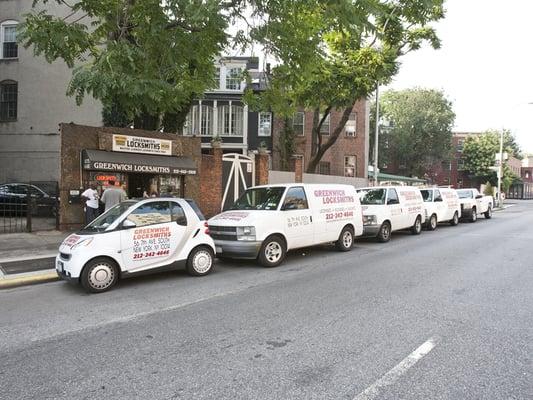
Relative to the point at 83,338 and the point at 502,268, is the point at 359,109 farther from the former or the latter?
the point at 83,338

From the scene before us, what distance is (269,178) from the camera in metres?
20.8

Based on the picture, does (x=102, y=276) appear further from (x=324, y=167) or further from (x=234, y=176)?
(x=324, y=167)

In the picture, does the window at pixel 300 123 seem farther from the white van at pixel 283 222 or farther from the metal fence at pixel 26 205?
the white van at pixel 283 222

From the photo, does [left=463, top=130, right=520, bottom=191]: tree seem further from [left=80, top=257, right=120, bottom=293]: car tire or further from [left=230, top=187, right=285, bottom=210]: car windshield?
[left=80, top=257, right=120, bottom=293]: car tire

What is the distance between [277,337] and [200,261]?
3978mm

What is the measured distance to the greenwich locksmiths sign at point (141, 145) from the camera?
15.1 metres

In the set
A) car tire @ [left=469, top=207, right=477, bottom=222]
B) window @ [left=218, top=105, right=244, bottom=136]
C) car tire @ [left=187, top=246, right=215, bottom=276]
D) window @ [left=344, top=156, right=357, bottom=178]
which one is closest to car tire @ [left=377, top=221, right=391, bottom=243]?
car tire @ [left=187, top=246, right=215, bottom=276]

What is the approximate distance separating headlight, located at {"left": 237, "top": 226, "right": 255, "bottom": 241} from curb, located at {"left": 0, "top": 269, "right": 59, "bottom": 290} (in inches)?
141

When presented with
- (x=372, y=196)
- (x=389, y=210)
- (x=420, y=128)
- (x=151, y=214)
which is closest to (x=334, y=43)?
(x=372, y=196)

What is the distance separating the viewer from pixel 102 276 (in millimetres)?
7566

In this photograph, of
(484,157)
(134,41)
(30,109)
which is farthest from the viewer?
(484,157)

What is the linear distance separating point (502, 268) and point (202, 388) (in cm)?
780

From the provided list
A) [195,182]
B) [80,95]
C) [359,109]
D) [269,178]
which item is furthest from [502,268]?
[359,109]

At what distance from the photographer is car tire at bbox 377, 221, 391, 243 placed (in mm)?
14203
